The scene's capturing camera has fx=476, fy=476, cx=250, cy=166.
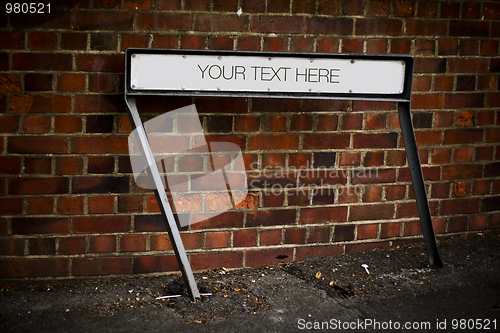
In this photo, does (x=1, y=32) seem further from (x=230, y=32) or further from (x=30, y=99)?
(x=230, y=32)

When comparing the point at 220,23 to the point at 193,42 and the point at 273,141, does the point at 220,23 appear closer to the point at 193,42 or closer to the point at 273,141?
the point at 193,42

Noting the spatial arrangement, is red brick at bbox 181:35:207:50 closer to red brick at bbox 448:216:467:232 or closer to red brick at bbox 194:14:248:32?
red brick at bbox 194:14:248:32

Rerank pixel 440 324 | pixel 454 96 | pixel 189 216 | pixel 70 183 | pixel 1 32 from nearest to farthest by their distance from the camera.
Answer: pixel 440 324 → pixel 1 32 → pixel 70 183 → pixel 189 216 → pixel 454 96

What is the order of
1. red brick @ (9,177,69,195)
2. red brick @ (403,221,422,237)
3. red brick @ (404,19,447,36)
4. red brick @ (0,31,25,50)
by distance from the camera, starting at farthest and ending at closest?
red brick @ (403,221,422,237), red brick @ (404,19,447,36), red brick @ (9,177,69,195), red brick @ (0,31,25,50)

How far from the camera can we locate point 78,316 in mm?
2197

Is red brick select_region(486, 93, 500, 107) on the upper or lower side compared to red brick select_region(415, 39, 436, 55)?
lower

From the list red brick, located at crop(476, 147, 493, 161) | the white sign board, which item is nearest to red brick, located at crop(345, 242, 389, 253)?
red brick, located at crop(476, 147, 493, 161)

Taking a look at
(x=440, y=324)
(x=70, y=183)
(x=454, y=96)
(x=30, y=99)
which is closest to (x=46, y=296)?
(x=70, y=183)

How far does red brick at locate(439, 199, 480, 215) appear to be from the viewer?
9.79ft

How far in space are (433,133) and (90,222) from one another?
2045mm

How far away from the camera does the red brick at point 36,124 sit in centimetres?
238

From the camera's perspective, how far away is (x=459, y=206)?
3.02 m

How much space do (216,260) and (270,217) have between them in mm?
389

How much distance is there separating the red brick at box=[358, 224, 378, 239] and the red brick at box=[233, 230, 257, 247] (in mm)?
649
